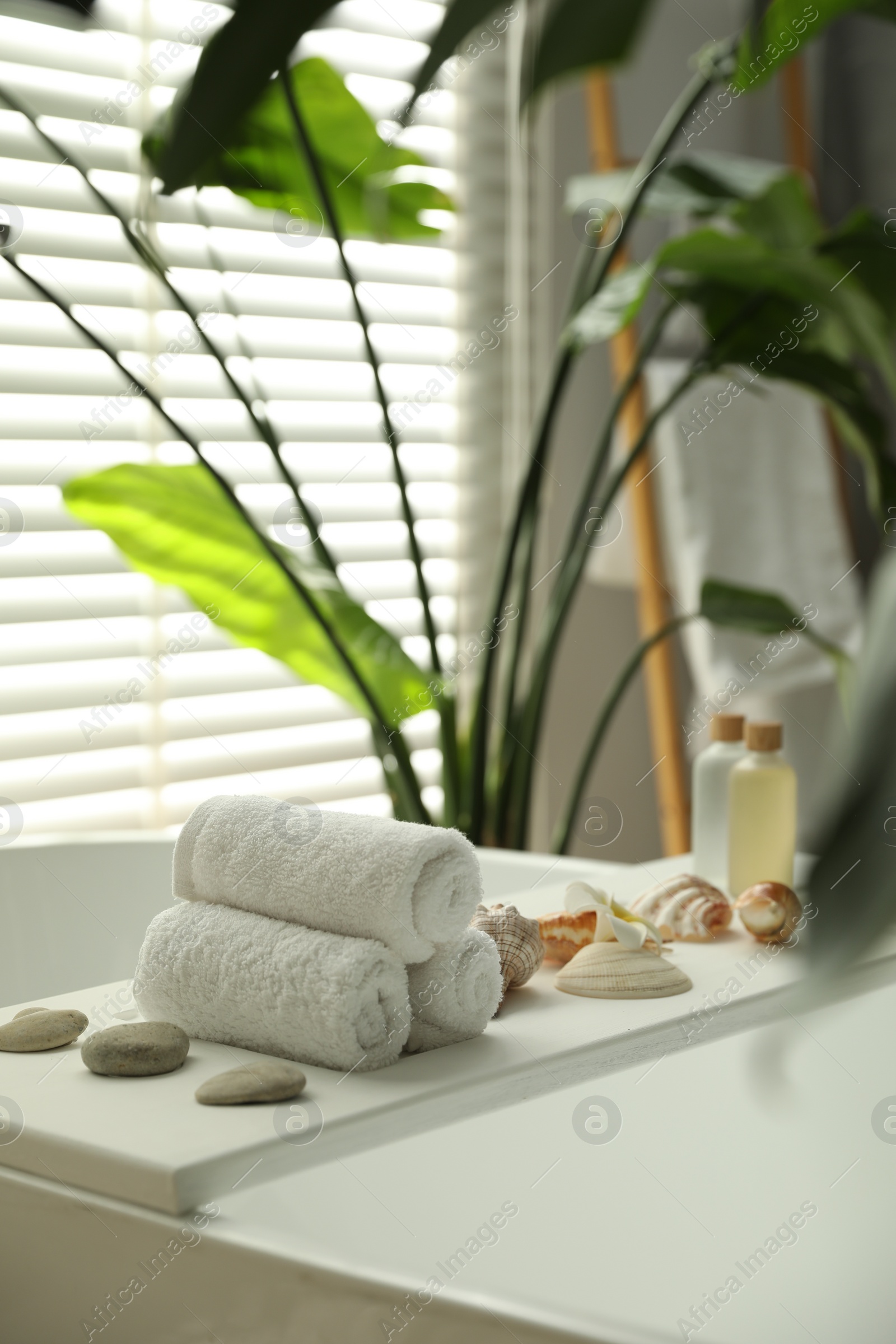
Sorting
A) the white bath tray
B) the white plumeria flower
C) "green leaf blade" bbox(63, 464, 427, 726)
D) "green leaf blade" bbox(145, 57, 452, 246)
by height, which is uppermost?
"green leaf blade" bbox(145, 57, 452, 246)

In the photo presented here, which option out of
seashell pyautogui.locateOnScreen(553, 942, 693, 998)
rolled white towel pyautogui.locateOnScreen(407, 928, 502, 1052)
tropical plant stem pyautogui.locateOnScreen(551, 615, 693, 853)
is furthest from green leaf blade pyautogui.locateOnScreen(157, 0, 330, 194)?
tropical plant stem pyautogui.locateOnScreen(551, 615, 693, 853)

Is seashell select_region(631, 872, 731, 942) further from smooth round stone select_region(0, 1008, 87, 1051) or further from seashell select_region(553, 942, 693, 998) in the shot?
smooth round stone select_region(0, 1008, 87, 1051)

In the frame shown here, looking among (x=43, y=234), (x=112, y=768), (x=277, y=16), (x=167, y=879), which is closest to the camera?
(x=277, y=16)

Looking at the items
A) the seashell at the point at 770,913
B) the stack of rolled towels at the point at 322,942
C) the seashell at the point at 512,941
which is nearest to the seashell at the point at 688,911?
the seashell at the point at 770,913

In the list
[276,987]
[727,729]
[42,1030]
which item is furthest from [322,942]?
[727,729]

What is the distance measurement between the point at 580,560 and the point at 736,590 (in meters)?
0.21

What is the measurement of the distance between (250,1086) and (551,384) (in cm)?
100

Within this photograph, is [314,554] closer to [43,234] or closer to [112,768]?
[112,768]

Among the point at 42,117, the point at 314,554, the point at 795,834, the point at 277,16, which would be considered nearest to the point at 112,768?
the point at 314,554

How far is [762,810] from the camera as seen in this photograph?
2.96ft

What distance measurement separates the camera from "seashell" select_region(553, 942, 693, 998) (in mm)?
721

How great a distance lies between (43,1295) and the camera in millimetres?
512

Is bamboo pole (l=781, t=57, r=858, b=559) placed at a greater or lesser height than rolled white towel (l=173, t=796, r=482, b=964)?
greater

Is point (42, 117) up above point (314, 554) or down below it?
above
